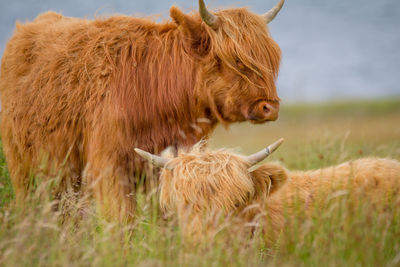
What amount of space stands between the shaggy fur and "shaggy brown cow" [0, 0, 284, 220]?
478mm

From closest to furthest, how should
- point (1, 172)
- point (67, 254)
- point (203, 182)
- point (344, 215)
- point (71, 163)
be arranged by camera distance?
point (67, 254)
point (344, 215)
point (203, 182)
point (71, 163)
point (1, 172)

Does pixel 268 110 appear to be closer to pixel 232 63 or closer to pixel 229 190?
pixel 232 63

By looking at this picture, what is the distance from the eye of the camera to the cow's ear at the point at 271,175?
374 centimetres

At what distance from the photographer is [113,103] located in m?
4.05

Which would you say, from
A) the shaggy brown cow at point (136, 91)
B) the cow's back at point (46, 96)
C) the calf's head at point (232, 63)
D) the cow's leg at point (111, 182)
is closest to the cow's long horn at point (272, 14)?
the shaggy brown cow at point (136, 91)

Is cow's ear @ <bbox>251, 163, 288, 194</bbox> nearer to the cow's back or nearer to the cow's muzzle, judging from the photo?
the cow's muzzle

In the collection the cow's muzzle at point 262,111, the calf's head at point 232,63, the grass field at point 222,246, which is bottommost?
the grass field at point 222,246

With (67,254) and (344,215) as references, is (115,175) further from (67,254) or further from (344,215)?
(344,215)

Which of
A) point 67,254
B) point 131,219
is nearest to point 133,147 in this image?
point 131,219

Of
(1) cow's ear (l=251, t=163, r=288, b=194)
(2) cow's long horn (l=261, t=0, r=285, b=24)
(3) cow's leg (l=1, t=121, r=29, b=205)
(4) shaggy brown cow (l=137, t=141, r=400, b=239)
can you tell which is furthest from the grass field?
(2) cow's long horn (l=261, t=0, r=285, b=24)

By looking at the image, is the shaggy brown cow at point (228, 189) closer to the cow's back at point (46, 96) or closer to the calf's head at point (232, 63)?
the calf's head at point (232, 63)

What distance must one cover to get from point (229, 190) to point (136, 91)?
1344 mm

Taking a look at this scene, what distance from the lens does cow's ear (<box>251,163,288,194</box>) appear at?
3.74 m

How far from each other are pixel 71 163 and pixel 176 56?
151cm
